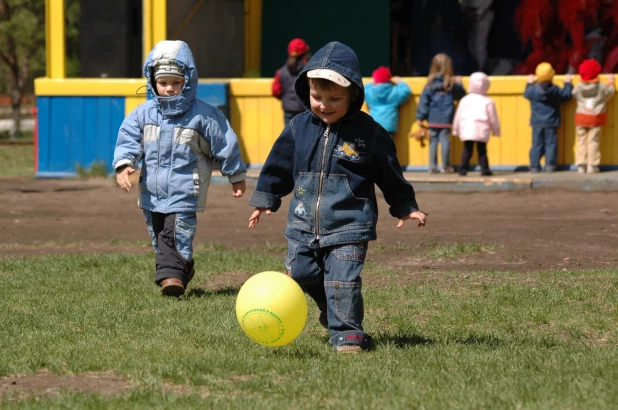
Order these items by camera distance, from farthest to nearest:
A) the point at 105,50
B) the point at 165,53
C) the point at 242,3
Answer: the point at 242,3
the point at 105,50
the point at 165,53

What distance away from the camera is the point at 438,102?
1425cm

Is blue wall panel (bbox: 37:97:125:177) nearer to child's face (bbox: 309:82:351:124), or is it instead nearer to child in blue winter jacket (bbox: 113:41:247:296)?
child in blue winter jacket (bbox: 113:41:247:296)

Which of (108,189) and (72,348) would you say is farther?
(108,189)

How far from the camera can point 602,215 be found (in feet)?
35.6

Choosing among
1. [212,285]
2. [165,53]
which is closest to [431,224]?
[212,285]

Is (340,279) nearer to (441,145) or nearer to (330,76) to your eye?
(330,76)

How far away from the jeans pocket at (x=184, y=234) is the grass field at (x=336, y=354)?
29cm

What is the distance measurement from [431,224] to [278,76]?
4.75 m

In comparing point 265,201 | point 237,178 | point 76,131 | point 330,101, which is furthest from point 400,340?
point 76,131

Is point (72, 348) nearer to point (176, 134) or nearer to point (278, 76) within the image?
point (176, 134)

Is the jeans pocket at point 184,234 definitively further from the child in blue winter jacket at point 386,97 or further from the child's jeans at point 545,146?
the child's jeans at point 545,146

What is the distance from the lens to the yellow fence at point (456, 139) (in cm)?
1439

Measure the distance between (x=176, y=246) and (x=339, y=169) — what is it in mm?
2090

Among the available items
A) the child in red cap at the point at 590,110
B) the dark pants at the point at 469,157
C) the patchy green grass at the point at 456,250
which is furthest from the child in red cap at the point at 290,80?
the patchy green grass at the point at 456,250
